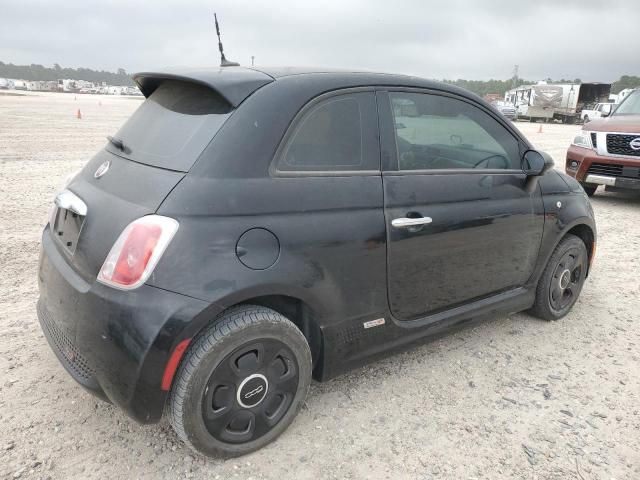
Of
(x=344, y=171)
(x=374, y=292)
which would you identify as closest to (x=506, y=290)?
(x=374, y=292)

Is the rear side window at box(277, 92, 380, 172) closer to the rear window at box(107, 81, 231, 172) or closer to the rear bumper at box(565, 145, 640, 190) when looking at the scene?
the rear window at box(107, 81, 231, 172)

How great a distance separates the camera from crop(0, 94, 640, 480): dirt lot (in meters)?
2.28

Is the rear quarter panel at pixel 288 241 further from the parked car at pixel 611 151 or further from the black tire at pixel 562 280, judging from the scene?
the parked car at pixel 611 151

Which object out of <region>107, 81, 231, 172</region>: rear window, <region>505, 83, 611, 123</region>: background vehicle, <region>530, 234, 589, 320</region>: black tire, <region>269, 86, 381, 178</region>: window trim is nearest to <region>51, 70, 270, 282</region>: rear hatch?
<region>107, 81, 231, 172</region>: rear window

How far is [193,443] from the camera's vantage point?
2.15m

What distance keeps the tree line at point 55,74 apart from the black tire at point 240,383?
148 metres

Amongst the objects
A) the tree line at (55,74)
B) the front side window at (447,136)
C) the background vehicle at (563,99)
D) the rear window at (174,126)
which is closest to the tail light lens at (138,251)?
the rear window at (174,126)

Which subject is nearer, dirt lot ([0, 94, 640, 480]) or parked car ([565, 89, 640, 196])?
dirt lot ([0, 94, 640, 480])

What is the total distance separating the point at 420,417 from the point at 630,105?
8211 mm

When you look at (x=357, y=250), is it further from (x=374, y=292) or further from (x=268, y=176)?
(x=268, y=176)

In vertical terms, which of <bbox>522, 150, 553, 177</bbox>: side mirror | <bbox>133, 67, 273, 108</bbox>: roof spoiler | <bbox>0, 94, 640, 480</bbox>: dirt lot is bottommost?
<bbox>0, 94, 640, 480</bbox>: dirt lot

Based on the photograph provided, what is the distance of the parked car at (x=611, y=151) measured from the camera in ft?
24.5

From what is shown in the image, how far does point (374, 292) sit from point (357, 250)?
0.89 ft

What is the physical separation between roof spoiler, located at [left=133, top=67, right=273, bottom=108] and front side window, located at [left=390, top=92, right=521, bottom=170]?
76 centimetres
